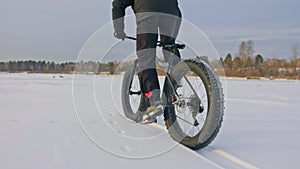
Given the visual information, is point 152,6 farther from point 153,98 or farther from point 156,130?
point 156,130

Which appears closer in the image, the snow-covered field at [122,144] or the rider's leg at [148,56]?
the snow-covered field at [122,144]

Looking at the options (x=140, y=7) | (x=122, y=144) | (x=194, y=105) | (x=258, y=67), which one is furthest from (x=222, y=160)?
(x=258, y=67)

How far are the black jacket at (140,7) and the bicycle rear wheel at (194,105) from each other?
398 mm

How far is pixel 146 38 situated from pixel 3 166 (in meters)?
1.16

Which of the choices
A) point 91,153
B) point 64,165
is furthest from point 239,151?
point 64,165

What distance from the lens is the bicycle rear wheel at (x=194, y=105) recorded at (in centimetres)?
187

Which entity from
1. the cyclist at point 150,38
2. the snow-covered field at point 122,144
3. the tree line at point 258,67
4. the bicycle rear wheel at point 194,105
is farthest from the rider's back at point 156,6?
the tree line at point 258,67

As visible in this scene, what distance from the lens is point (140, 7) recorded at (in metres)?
2.18

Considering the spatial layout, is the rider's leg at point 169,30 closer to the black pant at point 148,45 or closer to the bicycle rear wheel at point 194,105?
the black pant at point 148,45

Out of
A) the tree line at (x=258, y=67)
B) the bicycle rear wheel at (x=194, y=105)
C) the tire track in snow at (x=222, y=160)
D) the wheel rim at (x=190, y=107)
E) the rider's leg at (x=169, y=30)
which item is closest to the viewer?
the tire track in snow at (x=222, y=160)

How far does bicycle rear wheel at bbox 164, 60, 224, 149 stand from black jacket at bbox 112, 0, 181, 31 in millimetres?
398

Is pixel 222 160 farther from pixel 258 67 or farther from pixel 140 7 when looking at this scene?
pixel 258 67

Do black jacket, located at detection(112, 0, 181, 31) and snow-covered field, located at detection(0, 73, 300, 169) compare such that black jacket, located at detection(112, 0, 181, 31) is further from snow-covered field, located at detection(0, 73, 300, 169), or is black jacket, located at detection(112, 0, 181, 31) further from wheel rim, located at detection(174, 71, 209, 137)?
snow-covered field, located at detection(0, 73, 300, 169)

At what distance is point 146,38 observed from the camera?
7.00ft
